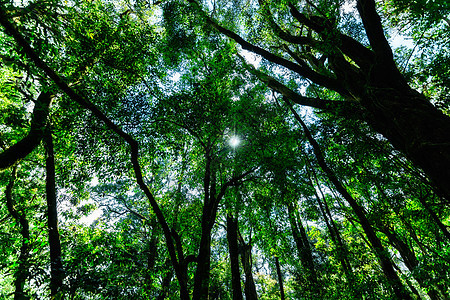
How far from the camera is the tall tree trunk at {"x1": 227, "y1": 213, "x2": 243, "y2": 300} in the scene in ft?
31.3

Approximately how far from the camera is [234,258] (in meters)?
10.2

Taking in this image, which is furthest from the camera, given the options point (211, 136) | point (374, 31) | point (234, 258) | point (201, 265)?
point (234, 258)

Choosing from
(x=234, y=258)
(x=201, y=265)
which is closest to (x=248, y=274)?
(x=234, y=258)

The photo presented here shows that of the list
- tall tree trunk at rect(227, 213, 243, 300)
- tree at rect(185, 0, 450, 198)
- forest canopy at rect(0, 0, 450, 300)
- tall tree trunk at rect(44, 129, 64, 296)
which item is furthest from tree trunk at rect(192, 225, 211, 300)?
tree at rect(185, 0, 450, 198)

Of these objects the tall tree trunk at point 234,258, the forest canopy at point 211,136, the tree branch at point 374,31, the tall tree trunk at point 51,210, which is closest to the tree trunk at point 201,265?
the forest canopy at point 211,136

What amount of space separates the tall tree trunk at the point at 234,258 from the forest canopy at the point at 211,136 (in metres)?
0.10

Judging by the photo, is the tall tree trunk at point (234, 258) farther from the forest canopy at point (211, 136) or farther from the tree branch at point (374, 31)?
the tree branch at point (374, 31)

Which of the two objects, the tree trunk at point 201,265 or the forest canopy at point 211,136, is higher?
the forest canopy at point 211,136

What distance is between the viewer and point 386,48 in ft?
18.9

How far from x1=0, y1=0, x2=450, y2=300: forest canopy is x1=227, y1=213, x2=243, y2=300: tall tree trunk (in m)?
0.10

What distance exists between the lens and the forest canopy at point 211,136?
4.17 m

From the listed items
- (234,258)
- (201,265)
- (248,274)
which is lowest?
(201,265)

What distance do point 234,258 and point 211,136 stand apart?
22.7ft

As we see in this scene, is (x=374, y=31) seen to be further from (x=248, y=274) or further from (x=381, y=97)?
(x=248, y=274)
